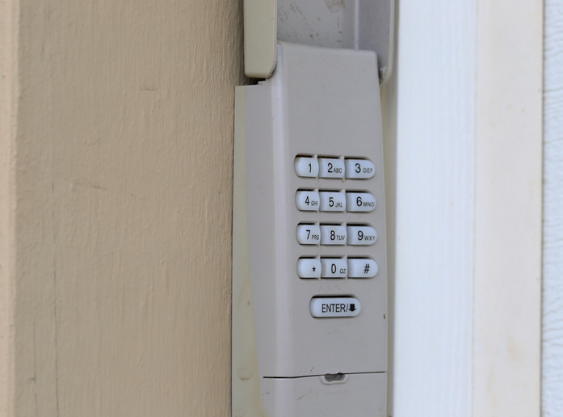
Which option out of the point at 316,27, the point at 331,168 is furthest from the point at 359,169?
the point at 316,27

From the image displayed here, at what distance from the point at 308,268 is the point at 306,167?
79 mm

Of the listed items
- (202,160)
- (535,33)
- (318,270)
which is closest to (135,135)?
(202,160)

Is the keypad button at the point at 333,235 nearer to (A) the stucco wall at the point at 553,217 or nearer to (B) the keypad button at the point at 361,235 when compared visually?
(B) the keypad button at the point at 361,235

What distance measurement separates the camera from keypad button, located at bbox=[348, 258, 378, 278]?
0.53 meters

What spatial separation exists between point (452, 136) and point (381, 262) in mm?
118

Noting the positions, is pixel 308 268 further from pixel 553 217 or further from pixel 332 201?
pixel 553 217

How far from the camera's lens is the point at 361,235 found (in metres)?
0.53

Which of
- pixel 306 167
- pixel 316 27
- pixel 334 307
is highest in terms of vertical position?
pixel 316 27

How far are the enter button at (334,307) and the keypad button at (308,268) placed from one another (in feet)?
0.07

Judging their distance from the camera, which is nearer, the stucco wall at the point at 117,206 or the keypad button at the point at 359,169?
the stucco wall at the point at 117,206

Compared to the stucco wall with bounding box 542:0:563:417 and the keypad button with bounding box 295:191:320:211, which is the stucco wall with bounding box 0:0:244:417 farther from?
the stucco wall with bounding box 542:0:563:417

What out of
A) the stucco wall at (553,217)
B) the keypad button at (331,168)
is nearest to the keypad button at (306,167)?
the keypad button at (331,168)

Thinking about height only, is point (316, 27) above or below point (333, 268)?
above

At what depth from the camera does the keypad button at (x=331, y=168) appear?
20.7 inches
